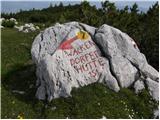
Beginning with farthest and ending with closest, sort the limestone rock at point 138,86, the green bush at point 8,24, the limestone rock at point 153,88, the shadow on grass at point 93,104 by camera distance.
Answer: the green bush at point 8,24 < the limestone rock at point 138,86 < the limestone rock at point 153,88 < the shadow on grass at point 93,104

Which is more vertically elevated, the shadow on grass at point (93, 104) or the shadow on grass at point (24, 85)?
the shadow on grass at point (93, 104)

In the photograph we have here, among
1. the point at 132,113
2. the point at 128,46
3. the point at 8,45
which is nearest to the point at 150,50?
the point at 128,46

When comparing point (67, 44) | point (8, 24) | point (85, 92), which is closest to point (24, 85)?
point (67, 44)

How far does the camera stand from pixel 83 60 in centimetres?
1972

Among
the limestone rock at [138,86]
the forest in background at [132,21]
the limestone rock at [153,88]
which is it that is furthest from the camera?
the forest in background at [132,21]

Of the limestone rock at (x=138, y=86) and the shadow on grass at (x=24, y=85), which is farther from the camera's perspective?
the limestone rock at (x=138, y=86)

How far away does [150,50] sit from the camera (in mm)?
24750

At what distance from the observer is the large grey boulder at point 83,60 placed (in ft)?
62.3

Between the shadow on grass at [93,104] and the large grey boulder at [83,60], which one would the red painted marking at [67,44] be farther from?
the shadow on grass at [93,104]

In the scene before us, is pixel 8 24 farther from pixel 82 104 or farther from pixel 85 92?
pixel 82 104

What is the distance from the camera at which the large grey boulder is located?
19.0m

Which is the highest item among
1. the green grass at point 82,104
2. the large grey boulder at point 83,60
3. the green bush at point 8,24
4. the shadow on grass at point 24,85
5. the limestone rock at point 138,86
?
the large grey boulder at point 83,60

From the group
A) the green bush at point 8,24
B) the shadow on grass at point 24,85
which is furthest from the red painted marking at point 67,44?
the green bush at point 8,24

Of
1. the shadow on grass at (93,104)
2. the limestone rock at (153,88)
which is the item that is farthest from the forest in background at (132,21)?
the shadow on grass at (93,104)
